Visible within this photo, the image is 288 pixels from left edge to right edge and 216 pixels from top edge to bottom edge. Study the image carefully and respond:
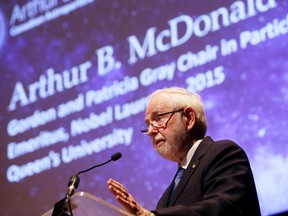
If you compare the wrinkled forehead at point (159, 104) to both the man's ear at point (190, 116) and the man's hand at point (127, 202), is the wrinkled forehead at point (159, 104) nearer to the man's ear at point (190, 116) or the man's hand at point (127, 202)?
the man's ear at point (190, 116)

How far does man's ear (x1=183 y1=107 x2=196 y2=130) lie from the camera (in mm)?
3365

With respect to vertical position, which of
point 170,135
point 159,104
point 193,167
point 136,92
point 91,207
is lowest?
point 91,207

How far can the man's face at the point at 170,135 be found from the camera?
3.32 meters

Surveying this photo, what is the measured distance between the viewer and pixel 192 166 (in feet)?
10.3

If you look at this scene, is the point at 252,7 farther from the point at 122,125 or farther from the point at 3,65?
the point at 3,65

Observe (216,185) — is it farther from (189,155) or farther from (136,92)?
→ (136,92)

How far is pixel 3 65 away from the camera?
5629mm

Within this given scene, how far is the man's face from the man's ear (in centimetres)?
3

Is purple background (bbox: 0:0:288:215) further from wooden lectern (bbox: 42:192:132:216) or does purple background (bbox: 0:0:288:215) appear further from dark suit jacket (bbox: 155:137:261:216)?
wooden lectern (bbox: 42:192:132:216)

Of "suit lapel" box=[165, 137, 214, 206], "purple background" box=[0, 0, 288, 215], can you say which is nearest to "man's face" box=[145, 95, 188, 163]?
"suit lapel" box=[165, 137, 214, 206]

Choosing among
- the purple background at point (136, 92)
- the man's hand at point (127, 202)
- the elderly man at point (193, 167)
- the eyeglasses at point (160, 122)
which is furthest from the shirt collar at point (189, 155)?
the purple background at point (136, 92)

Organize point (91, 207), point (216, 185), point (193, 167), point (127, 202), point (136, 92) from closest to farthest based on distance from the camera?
point (91, 207) < point (127, 202) < point (216, 185) < point (193, 167) < point (136, 92)

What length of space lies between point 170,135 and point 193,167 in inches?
10.7

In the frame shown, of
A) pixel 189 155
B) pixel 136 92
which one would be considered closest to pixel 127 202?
pixel 189 155
